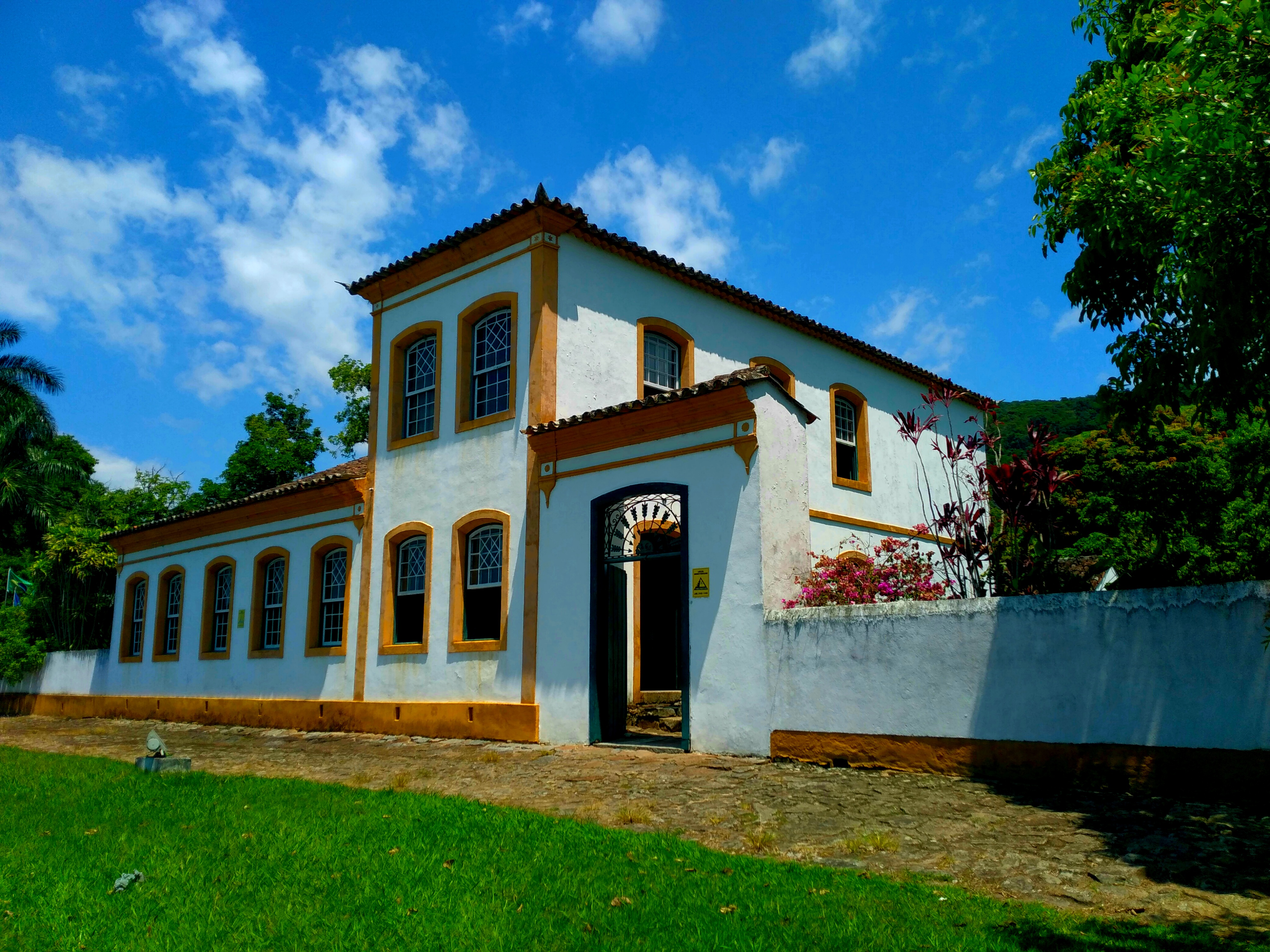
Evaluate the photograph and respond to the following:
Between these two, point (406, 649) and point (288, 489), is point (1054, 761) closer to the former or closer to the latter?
point (406, 649)

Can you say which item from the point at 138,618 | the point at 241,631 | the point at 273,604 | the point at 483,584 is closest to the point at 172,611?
the point at 138,618

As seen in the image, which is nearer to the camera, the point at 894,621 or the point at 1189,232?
the point at 1189,232

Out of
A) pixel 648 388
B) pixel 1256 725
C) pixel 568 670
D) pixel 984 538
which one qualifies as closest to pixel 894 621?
pixel 984 538

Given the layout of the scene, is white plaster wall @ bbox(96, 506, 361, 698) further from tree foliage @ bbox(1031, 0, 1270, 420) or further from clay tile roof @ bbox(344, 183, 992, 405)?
tree foliage @ bbox(1031, 0, 1270, 420)

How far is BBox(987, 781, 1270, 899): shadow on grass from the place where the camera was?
5.55 m

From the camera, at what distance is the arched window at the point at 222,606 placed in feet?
61.3

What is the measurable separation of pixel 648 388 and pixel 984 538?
5.93 meters

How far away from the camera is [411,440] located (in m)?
15.2

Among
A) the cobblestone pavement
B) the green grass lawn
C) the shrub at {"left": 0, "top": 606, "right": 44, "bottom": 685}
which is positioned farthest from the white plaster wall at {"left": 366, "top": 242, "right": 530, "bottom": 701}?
the shrub at {"left": 0, "top": 606, "right": 44, "bottom": 685}

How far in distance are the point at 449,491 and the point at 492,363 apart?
1934 mm

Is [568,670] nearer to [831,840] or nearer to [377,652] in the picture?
[377,652]

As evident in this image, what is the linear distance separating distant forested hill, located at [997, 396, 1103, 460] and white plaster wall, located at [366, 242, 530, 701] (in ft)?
77.3

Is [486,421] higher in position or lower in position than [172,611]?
higher

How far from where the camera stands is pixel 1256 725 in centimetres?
708
